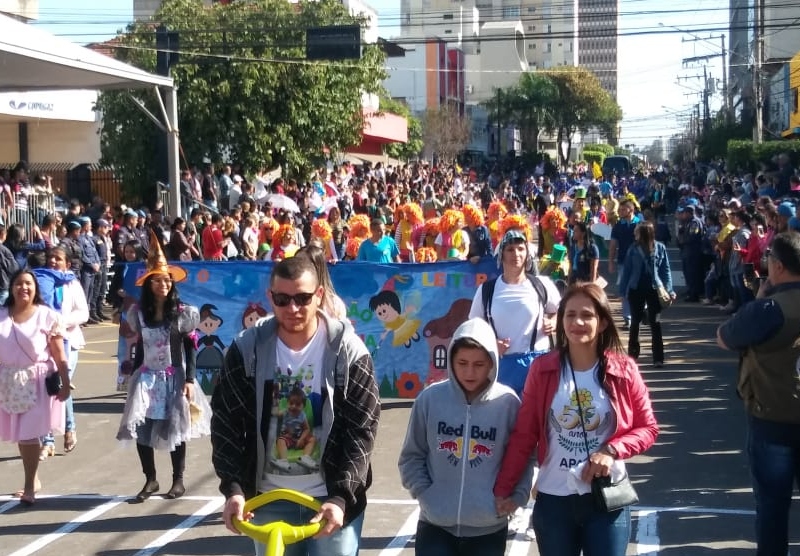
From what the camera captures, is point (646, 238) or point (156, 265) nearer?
point (156, 265)

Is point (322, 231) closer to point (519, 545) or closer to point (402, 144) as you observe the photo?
point (519, 545)

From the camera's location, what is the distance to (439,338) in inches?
458

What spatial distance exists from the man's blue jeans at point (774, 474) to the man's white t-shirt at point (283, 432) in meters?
2.56

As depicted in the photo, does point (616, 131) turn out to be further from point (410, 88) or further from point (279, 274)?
point (279, 274)

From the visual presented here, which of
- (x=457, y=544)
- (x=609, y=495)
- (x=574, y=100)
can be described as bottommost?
(x=457, y=544)

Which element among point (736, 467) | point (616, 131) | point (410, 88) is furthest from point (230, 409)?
point (616, 131)

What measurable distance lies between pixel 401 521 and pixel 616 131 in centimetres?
11902

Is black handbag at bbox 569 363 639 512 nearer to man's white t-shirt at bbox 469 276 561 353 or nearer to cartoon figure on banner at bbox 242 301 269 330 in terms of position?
man's white t-shirt at bbox 469 276 561 353

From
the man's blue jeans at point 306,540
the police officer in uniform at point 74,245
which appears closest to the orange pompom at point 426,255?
the police officer in uniform at point 74,245

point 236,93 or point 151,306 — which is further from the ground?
point 236,93

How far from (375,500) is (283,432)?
410cm

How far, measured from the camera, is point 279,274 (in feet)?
14.1

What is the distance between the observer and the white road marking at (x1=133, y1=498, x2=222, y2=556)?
7.27 m

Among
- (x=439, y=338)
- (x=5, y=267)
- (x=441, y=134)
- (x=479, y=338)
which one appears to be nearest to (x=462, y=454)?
(x=479, y=338)
